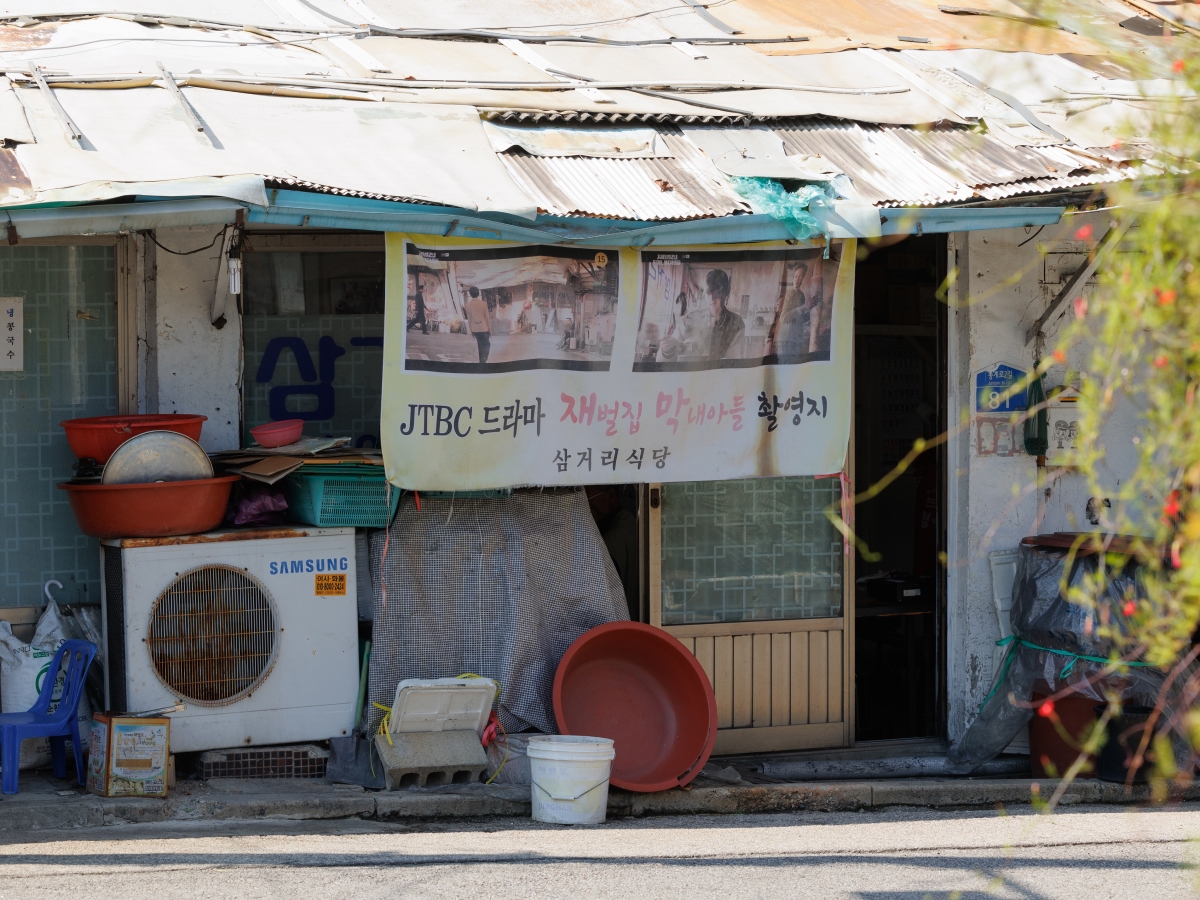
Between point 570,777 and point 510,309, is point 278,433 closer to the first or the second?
point 510,309

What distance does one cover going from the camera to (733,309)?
675 centimetres

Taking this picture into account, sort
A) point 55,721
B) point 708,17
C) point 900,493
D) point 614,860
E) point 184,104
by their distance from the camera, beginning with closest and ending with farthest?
point 614,860
point 55,721
point 184,104
point 708,17
point 900,493

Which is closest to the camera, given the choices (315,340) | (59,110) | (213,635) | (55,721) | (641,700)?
(59,110)

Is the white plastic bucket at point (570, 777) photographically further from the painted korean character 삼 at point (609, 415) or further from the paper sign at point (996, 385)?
the paper sign at point (996, 385)

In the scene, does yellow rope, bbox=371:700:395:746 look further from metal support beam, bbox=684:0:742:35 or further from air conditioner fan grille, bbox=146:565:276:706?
metal support beam, bbox=684:0:742:35

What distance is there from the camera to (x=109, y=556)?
21.4 feet

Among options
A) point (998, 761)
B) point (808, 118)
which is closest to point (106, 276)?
point (808, 118)

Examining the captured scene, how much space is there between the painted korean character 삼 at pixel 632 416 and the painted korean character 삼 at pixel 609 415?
36 millimetres

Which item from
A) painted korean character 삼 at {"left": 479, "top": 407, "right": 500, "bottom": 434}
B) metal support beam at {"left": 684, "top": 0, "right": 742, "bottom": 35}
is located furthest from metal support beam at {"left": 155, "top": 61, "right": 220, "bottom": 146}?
metal support beam at {"left": 684, "top": 0, "right": 742, "bottom": 35}

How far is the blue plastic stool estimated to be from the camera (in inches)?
236

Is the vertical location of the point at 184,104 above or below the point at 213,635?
above

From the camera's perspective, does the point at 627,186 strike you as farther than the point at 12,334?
No

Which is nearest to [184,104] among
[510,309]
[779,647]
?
[510,309]

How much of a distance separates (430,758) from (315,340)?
2.30 m
